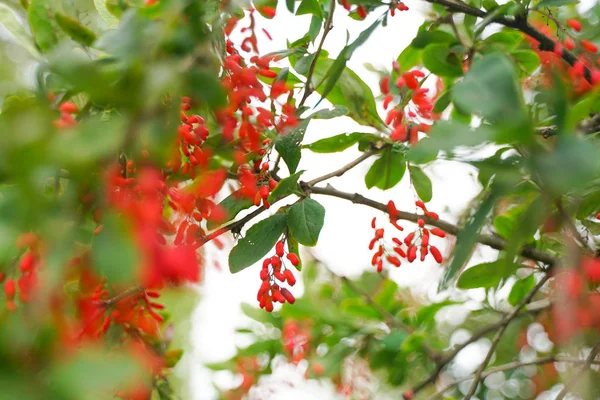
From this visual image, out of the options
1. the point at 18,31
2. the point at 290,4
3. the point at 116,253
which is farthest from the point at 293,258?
the point at 116,253

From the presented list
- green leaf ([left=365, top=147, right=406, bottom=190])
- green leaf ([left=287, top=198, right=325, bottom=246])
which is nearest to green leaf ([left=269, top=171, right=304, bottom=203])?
green leaf ([left=287, top=198, right=325, bottom=246])

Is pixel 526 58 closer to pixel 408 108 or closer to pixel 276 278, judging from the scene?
pixel 408 108

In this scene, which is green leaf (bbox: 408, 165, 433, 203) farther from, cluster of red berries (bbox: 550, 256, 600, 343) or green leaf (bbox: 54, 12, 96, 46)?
green leaf (bbox: 54, 12, 96, 46)


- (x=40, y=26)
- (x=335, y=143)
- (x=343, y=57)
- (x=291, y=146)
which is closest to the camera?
(x=343, y=57)

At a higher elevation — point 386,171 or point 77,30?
point 77,30

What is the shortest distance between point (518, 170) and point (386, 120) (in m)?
0.50

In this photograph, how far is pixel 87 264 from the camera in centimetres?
47

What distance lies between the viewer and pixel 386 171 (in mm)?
1122

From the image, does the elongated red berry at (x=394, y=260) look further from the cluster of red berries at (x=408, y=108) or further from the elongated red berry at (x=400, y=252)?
the cluster of red berries at (x=408, y=108)

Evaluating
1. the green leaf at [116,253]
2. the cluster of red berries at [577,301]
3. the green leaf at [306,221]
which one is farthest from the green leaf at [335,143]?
the green leaf at [116,253]

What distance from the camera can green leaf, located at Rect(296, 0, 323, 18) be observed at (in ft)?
3.14

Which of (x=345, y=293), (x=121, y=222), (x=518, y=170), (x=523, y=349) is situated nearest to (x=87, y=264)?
(x=121, y=222)

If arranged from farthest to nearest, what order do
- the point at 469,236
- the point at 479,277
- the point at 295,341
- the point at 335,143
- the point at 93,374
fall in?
1. the point at 295,341
2. the point at 479,277
3. the point at 335,143
4. the point at 469,236
5. the point at 93,374

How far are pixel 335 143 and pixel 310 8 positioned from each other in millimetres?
213
